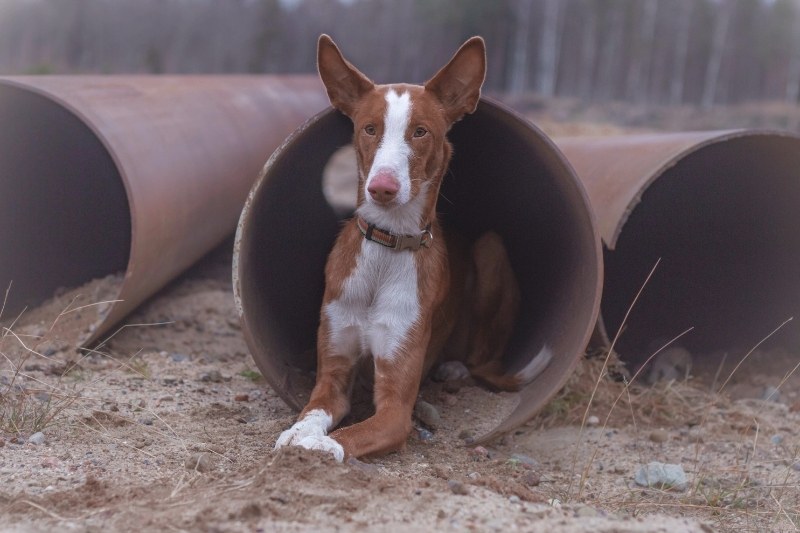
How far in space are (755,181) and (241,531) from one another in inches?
168

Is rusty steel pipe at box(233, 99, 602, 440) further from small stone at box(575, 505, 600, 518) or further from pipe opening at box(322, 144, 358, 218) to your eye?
pipe opening at box(322, 144, 358, 218)

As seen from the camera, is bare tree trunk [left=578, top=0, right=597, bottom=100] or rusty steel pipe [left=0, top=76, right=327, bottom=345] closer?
rusty steel pipe [left=0, top=76, right=327, bottom=345]

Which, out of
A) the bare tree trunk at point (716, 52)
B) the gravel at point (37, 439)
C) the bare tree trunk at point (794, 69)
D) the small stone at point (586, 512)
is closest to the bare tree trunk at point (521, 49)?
the bare tree trunk at point (716, 52)

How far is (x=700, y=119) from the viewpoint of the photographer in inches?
922

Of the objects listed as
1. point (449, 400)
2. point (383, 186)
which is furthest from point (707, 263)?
point (383, 186)

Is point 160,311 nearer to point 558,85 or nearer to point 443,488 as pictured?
point 443,488

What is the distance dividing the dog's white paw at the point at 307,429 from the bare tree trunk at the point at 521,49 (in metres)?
Result: 21.2

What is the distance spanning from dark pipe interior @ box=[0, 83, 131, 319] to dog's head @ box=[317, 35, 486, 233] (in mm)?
2513

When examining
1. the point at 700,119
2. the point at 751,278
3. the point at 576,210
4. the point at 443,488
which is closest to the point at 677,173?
the point at 751,278

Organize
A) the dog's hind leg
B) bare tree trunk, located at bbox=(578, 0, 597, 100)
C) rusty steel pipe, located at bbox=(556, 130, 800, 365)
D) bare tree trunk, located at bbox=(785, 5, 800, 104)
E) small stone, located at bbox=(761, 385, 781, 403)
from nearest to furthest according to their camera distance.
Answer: the dog's hind leg, small stone, located at bbox=(761, 385, 781, 403), rusty steel pipe, located at bbox=(556, 130, 800, 365), bare tree trunk, located at bbox=(785, 5, 800, 104), bare tree trunk, located at bbox=(578, 0, 597, 100)

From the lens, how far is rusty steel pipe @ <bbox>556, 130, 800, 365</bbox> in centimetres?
570

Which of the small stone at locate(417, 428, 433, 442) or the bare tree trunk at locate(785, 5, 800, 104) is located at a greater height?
the bare tree trunk at locate(785, 5, 800, 104)

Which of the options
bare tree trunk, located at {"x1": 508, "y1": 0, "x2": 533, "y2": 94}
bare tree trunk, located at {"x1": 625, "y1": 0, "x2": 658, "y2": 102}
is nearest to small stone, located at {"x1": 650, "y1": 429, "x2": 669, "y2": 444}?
bare tree trunk, located at {"x1": 508, "y1": 0, "x2": 533, "y2": 94}

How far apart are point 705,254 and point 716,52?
69.4ft
